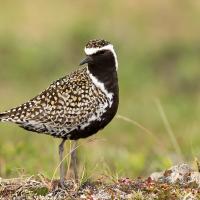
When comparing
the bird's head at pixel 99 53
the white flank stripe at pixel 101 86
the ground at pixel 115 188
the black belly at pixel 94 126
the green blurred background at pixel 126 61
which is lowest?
the ground at pixel 115 188

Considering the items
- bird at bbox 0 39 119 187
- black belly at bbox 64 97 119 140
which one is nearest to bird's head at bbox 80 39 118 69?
bird at bbox 0 39 119 187

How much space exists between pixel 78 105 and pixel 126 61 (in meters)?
11.7

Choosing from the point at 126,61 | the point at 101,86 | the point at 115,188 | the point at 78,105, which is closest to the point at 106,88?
the point at 101,86

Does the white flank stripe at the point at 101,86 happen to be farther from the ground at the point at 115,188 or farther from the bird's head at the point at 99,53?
the ground at the point at 115,188

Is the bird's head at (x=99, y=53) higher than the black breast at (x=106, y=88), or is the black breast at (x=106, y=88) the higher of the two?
the bird's head at (x=99, y=53)

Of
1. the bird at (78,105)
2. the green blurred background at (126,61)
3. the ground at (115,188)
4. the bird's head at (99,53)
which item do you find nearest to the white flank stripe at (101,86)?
the bird at (78,105)

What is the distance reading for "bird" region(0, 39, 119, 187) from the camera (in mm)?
7719

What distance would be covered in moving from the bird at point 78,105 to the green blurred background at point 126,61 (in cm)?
345

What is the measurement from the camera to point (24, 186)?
7.64m

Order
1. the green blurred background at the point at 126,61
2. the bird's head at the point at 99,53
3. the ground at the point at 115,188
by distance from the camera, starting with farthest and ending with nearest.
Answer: the green blurred background at the point at 126,61, the bird's head at the point at 99,53, the ground at the point at 115,188

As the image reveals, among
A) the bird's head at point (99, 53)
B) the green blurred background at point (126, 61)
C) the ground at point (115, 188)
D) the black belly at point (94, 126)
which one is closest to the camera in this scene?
the ground at point (115, 188)

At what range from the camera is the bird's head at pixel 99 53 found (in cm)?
790

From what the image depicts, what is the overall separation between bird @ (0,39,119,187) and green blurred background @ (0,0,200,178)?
345 centimetres

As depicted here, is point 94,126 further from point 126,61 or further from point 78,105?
point 126,61
